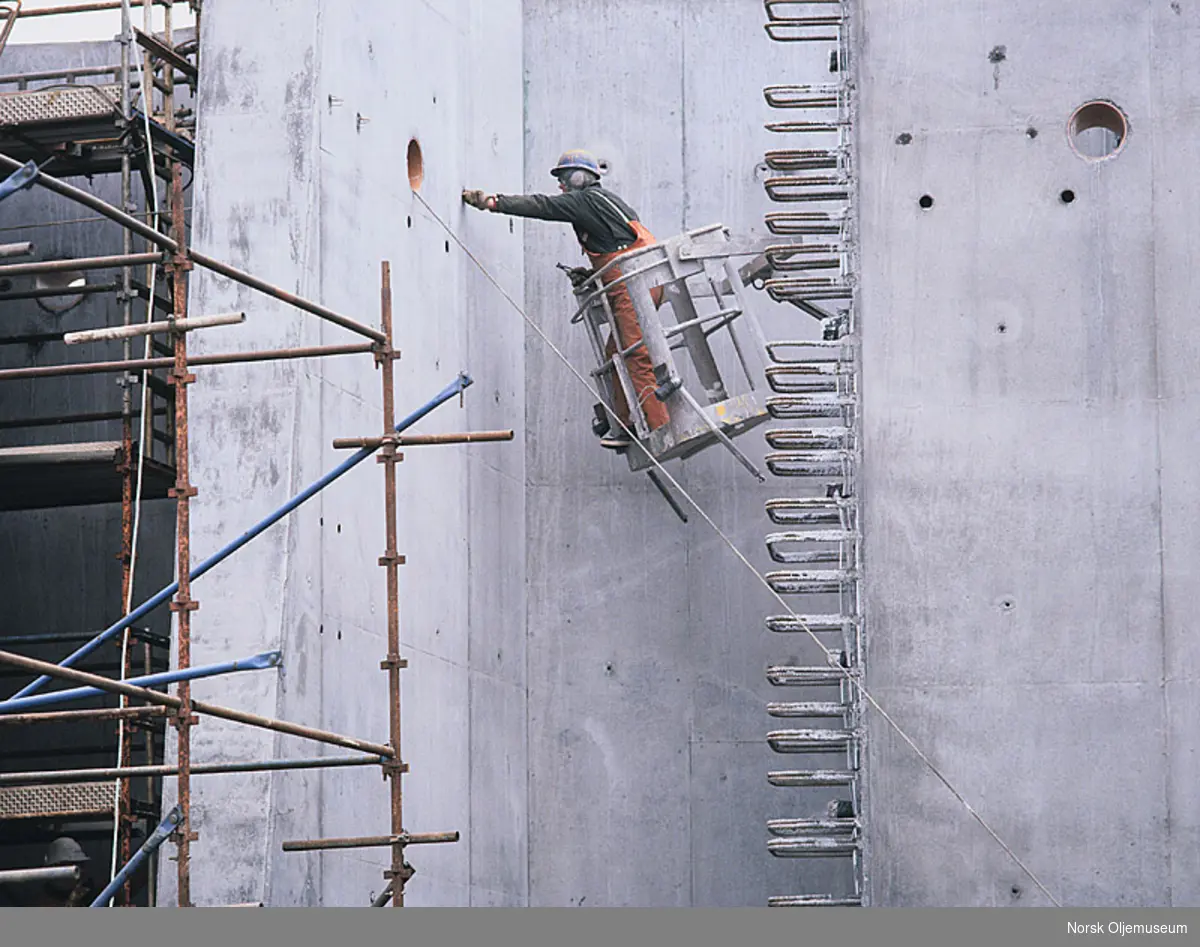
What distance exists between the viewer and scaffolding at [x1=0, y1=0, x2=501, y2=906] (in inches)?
463

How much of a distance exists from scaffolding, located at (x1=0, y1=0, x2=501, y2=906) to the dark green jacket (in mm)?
1778

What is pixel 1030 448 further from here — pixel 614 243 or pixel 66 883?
pixel 66 883

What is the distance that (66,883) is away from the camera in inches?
599

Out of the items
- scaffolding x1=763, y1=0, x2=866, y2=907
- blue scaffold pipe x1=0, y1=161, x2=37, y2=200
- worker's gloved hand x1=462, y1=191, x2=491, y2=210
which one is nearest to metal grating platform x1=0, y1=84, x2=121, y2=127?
worker's gloved hand x1=462, y1=191, x2=491, y2=210

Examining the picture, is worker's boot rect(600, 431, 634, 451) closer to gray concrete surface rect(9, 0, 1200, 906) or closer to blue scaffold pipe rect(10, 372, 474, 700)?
gray concrete surface rect(9, 0, 1200, 906)

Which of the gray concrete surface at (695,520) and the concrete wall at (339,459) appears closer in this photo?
the concrete wall at (339,459)

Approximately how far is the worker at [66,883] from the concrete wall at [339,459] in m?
2.13

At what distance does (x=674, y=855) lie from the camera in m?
16.7

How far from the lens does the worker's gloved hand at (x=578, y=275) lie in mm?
16016

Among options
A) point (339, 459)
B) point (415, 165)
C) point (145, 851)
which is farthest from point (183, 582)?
point (415, 165)

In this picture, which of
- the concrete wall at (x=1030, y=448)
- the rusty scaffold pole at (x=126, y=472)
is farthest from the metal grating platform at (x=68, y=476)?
the concrete wall at (x=1030, y=448)

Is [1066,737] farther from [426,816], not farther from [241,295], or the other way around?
[241,295]

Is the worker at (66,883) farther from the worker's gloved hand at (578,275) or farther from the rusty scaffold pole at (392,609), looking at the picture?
the worker's gloved hand at (578,275)

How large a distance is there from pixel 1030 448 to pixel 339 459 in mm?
4182
